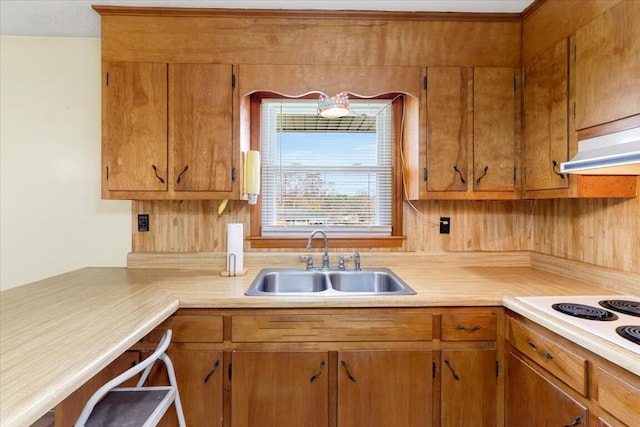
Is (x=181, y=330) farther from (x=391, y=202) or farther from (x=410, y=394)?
(x=391, y=202)

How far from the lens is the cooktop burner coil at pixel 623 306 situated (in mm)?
1220

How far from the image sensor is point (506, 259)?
2.12 metres

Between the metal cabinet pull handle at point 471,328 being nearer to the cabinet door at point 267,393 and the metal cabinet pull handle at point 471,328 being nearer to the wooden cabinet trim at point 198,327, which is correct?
the cabinet door at point 267,393

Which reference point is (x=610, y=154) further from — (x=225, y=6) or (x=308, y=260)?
(x=225, y=6)

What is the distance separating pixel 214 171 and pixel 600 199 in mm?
2035

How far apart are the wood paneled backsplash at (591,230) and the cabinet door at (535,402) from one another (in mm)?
748

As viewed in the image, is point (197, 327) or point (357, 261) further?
point (357, 261)

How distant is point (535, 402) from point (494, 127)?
A: 1.38m

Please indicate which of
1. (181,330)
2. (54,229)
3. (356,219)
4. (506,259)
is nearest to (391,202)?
(356,219)

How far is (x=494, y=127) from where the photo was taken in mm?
1867

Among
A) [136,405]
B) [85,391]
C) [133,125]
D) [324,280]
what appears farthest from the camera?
[324,280]

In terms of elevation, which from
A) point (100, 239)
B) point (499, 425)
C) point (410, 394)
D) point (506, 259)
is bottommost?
point (499, 425)

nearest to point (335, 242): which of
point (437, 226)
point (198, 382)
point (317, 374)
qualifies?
point (437, 226)

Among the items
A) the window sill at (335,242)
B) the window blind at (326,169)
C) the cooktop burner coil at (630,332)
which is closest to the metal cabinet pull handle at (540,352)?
the cooktop burner coil at (630,332)
